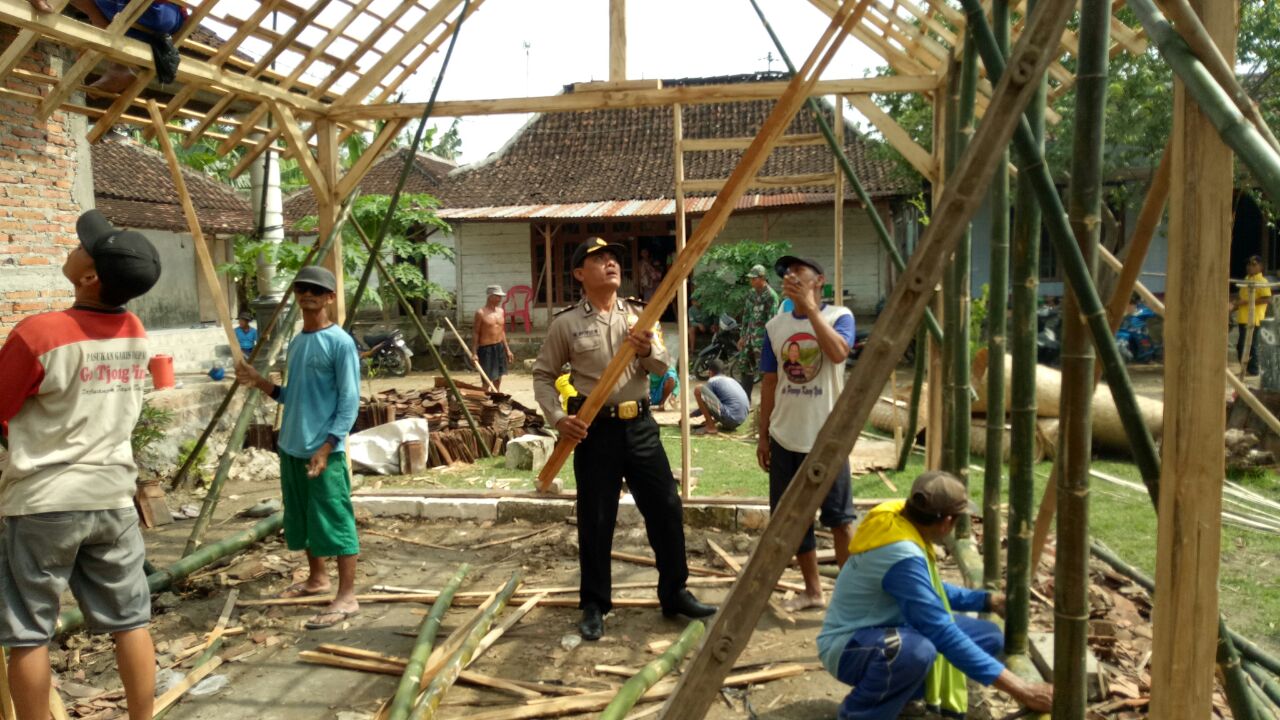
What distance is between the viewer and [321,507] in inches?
185

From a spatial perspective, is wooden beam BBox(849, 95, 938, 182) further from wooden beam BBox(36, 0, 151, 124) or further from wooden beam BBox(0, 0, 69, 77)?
wooden beam BBox(0, 0, 69, 77)

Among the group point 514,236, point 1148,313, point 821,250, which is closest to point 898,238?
point 821,250

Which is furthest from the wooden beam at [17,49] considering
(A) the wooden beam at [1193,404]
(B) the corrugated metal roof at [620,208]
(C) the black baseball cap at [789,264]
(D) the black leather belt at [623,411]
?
(B) the corrugated metal roof at [620,208]

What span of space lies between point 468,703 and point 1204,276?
3135 mm

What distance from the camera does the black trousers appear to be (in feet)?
14.4

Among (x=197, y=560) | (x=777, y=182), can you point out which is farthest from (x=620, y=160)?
(x=197, y=560)

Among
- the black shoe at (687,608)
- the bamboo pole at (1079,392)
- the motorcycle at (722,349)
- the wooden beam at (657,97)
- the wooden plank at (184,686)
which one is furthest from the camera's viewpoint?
the motorcycle at (722,349)

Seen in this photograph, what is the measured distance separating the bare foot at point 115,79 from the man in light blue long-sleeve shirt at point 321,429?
2.28 metres

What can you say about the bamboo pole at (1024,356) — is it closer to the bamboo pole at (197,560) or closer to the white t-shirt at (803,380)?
the white t-shirt at (803,380)

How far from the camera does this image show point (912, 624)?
313 cm

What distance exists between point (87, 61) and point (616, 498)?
410 cm

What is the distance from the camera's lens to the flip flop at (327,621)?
15.3 feet

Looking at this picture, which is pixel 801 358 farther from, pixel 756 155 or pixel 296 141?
pixel 296 141

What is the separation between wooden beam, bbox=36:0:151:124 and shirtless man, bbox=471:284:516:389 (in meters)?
6.73
